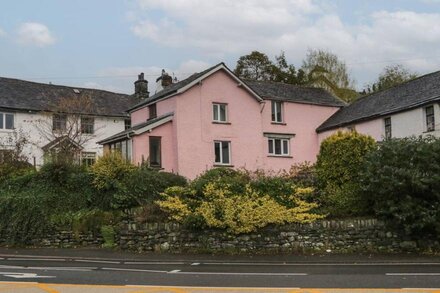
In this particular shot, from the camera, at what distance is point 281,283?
10.4 m

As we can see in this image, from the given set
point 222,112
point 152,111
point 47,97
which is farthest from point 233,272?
point 47,97

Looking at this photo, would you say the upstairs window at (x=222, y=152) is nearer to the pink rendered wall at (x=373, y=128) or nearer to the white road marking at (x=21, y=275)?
the pink rendered wall at (x=373, y=128)

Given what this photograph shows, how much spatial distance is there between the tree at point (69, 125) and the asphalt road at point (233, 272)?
1812 cm

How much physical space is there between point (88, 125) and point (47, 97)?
14.7 feet

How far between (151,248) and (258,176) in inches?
193

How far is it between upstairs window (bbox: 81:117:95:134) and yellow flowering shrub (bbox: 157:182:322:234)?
24.3 meters

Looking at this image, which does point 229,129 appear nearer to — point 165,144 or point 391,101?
point 165,144

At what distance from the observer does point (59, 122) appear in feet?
127

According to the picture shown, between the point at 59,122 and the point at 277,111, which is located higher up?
the point at 277,111

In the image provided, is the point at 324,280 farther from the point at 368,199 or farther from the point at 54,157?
the point at 54,157

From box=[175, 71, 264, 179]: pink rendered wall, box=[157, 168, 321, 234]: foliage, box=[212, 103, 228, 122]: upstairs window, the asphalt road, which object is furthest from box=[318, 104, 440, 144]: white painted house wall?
the asphalt road

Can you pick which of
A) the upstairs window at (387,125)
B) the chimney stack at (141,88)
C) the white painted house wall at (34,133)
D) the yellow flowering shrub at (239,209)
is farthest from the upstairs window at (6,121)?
the upstairs window at (387,125)

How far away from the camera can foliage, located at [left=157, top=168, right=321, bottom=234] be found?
18078mm

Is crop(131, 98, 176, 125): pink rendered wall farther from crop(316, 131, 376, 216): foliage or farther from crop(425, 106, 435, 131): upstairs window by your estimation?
crop(425, 106, 435, 131): upstairs window
